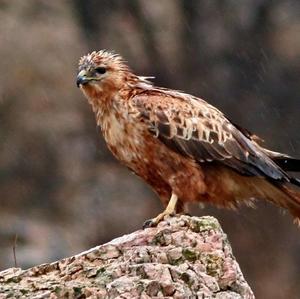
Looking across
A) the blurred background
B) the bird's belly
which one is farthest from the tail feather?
the blurred background

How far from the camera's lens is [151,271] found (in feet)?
21.6

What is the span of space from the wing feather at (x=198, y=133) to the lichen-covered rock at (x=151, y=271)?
1740 millimetres

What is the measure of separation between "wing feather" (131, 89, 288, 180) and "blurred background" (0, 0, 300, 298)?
8.48 meters

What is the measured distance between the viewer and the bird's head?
30.8 ft

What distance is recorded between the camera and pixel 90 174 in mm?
20297

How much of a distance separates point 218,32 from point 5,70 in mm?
3592

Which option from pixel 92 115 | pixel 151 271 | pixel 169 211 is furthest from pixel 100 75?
pixel 92 115

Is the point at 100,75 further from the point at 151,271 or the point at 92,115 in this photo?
the point at 92,115

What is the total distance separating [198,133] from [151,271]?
→ 2999 mm

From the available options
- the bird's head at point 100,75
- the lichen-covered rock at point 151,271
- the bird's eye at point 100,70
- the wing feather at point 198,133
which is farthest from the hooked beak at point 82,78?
the lichen-covered rock at point 151,271

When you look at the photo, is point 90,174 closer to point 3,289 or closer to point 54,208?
point 54,208

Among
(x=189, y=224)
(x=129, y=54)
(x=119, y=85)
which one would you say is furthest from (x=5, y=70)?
(x=189, y=224)

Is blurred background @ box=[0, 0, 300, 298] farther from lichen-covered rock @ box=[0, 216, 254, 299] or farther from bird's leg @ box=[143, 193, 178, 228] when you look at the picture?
lichen-covered rock @ box=[0, 216, 254, 299]

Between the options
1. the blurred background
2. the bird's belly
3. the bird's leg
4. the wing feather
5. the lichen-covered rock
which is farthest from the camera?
the blurred background
